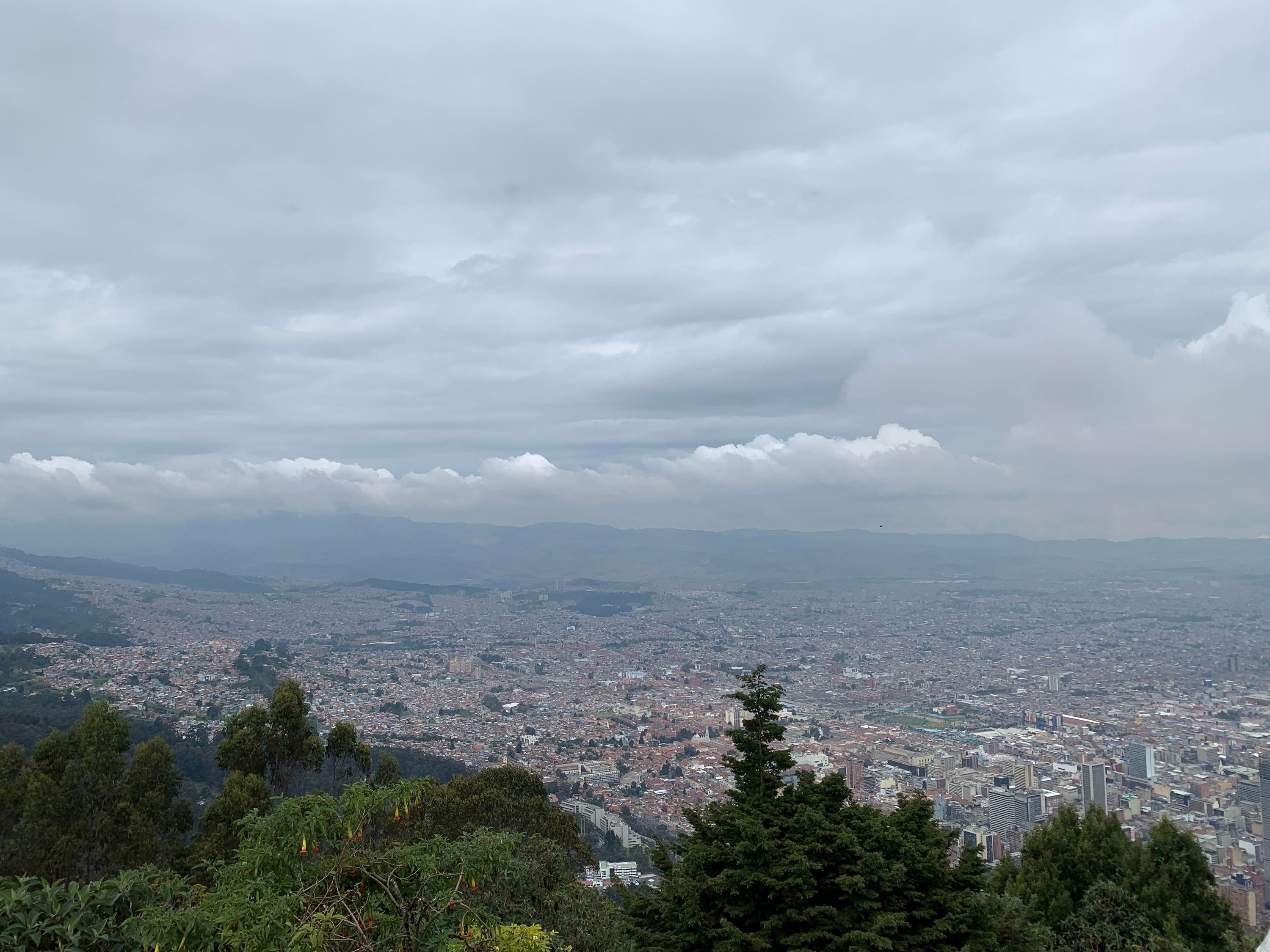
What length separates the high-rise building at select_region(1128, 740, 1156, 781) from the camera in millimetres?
21625

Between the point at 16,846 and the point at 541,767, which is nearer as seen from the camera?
the point at 16,846

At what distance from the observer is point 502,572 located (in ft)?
391

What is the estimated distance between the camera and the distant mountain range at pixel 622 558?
9400 centimetres

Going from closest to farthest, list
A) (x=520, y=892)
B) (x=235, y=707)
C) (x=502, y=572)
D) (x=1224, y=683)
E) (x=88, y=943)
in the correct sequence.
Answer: (x=88, y=943)
(x=520, y=892)
(x=235, y=707)
(x=1224, y=683)
(x=502, y=572)

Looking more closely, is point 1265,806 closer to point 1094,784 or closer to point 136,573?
point 1094,784

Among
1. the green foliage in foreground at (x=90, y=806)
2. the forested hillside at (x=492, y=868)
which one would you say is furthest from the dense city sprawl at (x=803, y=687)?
the green foliage in foreground at (x=90, y=806)

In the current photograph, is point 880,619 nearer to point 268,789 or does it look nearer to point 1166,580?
point 1166,580

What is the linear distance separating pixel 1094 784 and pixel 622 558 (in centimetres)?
10459

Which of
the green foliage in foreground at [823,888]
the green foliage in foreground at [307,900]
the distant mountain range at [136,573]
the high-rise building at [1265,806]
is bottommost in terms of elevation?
the distant mountain range at [136,573]

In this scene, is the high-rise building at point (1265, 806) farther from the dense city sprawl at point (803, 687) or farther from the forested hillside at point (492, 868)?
the forested hillside at point (492, 868)

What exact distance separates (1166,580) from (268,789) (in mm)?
89370

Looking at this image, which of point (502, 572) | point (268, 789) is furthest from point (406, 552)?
point (268, 789)

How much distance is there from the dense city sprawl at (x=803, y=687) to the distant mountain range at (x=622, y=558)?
15.1 metres

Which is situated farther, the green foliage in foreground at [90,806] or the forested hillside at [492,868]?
the green foliage in foreground at [90,806]
